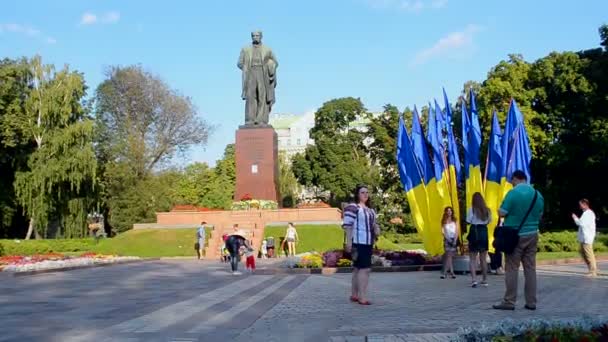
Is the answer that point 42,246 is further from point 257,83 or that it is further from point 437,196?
point 437,196

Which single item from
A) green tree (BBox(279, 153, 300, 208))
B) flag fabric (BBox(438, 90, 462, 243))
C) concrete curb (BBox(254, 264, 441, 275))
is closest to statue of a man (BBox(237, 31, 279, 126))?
flag fabric (BBox(438, 90, 462, 243))

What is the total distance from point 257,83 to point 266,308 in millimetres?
26588

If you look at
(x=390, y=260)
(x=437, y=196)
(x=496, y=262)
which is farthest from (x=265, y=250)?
(x=496, y=262)

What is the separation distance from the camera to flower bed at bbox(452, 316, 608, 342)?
4.79 m

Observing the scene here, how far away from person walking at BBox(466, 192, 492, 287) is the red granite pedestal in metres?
21.6

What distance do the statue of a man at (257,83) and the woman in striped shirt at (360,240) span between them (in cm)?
2550

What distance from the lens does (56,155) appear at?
42.8 meters

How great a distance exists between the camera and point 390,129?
204ft

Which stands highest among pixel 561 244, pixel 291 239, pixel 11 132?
pixel 11 132

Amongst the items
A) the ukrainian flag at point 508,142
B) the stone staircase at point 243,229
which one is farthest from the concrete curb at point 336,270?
the stone staircase at point 243,229

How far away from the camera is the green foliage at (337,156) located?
62.0m

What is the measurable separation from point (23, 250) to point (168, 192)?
1934cm

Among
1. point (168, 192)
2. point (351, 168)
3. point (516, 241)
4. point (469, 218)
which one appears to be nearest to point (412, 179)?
point (469, 218)

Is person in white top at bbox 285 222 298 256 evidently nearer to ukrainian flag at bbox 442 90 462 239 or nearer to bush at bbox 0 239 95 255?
ukrainian flag at bbox 442 90 462 239
